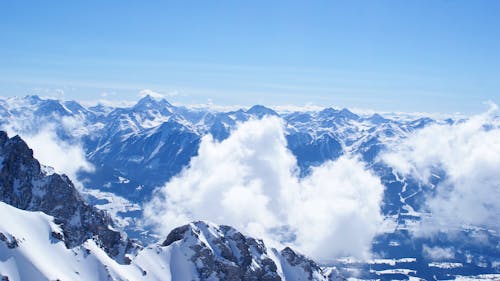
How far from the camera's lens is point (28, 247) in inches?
6816

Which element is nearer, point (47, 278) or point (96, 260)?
point (47, 278)

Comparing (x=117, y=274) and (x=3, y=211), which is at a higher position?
(x=3, y=211)

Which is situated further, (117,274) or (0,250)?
(117,274)

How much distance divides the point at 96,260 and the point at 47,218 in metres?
24.7

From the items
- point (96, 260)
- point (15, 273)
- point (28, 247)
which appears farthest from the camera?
point (96, 260)

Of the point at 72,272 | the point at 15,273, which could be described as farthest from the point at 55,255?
the point at 15,273

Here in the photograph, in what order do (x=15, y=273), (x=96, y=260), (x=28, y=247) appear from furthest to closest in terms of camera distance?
(x=96, y=260), (x=28, y=247), (x=15, y=273)

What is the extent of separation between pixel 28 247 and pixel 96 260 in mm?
25294

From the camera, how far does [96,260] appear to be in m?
189

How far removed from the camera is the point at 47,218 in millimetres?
193750

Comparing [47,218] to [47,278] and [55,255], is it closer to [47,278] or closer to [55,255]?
[55,255]

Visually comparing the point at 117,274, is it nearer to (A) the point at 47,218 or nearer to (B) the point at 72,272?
(B) the point at 72,272

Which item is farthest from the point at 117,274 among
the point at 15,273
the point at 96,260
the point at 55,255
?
the point at 15,273

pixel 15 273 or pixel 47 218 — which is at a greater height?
pixel 47 218
